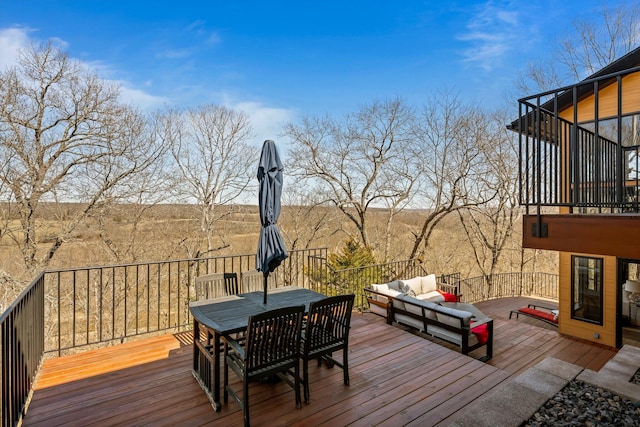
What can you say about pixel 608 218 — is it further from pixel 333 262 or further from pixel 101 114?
pixel 101 114

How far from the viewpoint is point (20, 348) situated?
2484 millimetres

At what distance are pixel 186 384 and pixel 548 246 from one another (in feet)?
11.9

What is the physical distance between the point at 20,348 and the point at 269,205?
2361mm

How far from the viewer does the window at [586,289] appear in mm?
6309

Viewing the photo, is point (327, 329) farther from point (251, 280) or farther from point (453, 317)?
point (453, 317)

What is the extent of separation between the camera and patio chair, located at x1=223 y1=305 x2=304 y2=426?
253 cm

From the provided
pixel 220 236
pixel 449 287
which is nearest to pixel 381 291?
pixel 449 287

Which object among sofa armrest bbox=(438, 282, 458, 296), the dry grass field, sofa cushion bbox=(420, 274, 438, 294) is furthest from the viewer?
the dry grass field

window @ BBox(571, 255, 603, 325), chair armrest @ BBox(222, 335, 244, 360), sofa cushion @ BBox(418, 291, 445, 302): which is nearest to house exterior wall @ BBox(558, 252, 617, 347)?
window @ BBox(571, 255, 603, 325)

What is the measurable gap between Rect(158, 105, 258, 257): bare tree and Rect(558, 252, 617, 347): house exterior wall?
1120cm

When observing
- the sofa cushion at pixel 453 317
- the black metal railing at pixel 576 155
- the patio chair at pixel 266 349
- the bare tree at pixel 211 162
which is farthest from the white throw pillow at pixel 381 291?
the bare tree at pixel 211 162

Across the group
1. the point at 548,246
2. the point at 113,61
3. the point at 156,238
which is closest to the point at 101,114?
the point at 113,61

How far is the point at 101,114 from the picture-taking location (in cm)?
1029

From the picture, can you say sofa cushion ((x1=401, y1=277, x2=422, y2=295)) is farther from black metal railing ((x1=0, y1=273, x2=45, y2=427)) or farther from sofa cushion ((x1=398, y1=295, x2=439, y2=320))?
black metal railing ((x1=0, y1=273, x2=45, y2=427))
